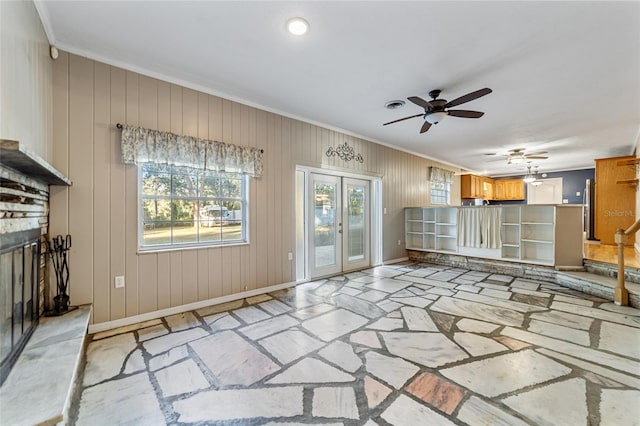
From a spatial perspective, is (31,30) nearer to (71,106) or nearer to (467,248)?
(71,106)

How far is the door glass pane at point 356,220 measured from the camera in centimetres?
553

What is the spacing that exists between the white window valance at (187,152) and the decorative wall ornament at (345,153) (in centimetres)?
155

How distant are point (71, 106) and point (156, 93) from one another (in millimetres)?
787

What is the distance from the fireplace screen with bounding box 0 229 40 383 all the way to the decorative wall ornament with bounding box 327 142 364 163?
3.98 metres

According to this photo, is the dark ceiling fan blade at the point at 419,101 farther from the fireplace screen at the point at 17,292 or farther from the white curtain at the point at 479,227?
the fireplace screen at the point at 17,292

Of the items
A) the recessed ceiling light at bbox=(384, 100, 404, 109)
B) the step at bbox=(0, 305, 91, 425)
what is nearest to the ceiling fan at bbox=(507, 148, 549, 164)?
the recessed ceiling light at bbox=(384, 100, 404, 109)

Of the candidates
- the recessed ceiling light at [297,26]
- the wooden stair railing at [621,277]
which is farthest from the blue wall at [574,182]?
the recessed ceiling light at [297,26]

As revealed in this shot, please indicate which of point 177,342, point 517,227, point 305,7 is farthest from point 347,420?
point 517,227

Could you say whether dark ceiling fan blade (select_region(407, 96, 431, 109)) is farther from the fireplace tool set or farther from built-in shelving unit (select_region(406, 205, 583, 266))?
the fireplace tool set

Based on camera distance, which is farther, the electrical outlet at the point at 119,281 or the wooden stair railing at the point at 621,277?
the wooden stair railing at the point at 621,277

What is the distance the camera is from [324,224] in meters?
5.07

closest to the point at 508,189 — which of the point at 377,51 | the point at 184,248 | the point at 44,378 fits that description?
the point at 377,51

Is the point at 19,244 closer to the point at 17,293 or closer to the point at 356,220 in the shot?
the point at 17,293

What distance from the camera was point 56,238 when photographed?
8.34 feet
